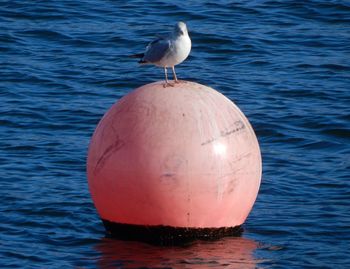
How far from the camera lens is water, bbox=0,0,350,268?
31.0ft

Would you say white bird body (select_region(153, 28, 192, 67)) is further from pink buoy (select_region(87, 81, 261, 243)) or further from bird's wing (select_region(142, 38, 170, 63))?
pink buoy (select_region(87, 81, 261, 243))

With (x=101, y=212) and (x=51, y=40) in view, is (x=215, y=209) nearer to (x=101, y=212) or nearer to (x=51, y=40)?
(x=101, y=212)

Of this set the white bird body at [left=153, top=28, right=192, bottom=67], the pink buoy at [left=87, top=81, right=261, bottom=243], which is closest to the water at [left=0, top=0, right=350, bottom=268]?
the pink buoy at [left=87, top=81, right=261, bottom=243]

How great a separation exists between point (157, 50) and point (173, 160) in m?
1.25

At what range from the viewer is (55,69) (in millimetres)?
16250

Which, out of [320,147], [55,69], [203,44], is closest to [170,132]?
[320,147]

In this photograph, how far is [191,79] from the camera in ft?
51.2

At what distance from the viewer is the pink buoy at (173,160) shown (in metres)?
8.72

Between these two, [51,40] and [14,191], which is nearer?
[14,191]

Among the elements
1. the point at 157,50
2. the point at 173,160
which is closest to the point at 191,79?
the point at 157,50

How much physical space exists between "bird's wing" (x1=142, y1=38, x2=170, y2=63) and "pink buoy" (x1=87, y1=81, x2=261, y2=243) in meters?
0.46

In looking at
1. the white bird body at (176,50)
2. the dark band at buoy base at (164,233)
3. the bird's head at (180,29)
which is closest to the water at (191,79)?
the dark band at buoy base at (164,233)

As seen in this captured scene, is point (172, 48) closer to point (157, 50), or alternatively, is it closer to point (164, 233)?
point (157, 50)

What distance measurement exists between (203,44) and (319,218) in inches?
305
